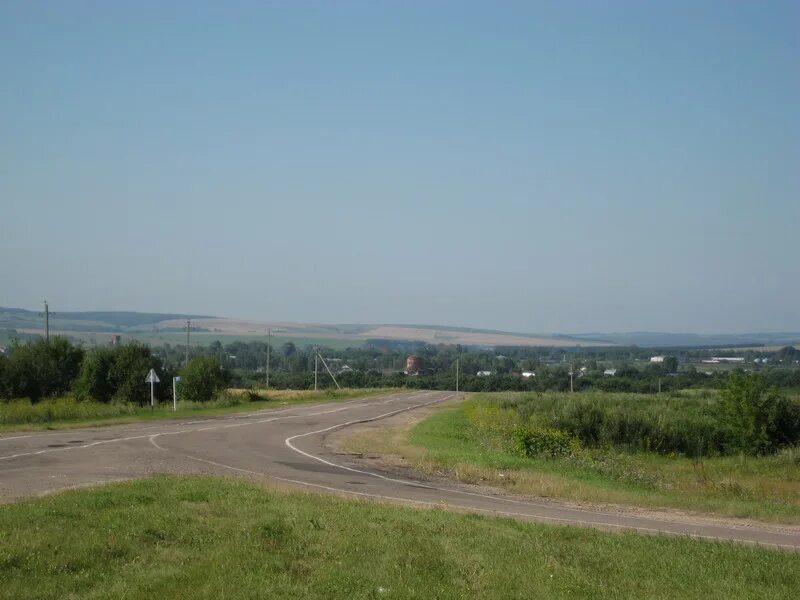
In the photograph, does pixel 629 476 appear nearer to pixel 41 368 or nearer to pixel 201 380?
pixel 201 380

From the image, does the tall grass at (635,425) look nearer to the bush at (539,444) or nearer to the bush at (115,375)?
the bush at (539,444)

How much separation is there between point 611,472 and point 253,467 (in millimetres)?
9540

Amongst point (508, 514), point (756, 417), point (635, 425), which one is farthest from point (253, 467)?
point (756, 417)

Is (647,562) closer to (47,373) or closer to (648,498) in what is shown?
(648,498)

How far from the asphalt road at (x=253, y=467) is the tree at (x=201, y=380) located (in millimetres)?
23329

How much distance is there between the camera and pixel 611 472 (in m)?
23.8

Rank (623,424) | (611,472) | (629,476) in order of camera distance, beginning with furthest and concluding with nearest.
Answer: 1. (623,424)
2. (611,472)
3. (629,476)

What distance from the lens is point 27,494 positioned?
45.8 feet

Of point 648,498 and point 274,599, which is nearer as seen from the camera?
point 274,599

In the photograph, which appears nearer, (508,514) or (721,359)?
(508,514)

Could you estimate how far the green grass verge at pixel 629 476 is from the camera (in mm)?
18000

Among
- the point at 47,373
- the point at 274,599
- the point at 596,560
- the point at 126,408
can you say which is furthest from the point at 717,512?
the point at 47,373

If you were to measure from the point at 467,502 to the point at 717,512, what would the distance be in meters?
4.73

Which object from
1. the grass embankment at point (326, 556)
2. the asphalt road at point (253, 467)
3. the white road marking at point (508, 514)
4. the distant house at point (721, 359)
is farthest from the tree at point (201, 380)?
the distant house at point (721, 359)
